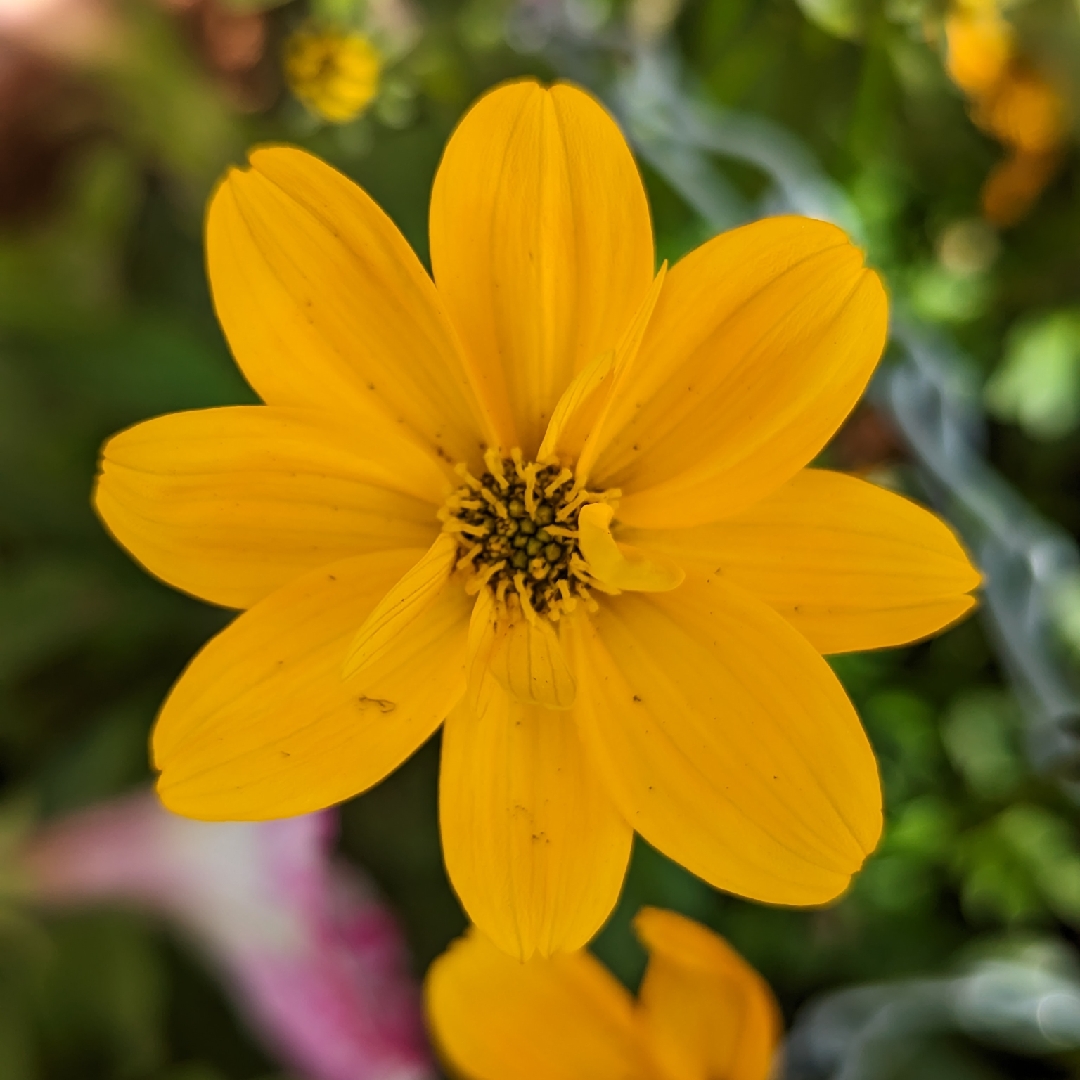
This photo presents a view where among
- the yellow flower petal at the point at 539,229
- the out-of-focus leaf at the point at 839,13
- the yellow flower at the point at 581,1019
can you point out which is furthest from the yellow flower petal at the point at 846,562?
the out-of-focus leaf at the point at 839,13

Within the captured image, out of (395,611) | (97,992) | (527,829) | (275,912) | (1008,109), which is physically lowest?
A: (97,992)

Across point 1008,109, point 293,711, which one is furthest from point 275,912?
point 1008,109

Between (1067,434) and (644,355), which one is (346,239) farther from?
(1067,434)

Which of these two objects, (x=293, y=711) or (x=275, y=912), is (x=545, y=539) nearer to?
(x=293, y=711)

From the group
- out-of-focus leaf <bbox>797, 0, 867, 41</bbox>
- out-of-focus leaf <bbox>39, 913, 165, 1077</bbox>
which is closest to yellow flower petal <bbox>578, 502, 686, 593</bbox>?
out-of-focus leaf <bbox>797, 0, 867, 41</bbox>

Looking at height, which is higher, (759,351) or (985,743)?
(759,351)

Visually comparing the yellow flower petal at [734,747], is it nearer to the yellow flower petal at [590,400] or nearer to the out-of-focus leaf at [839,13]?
the yellow flower petal at [590,400]
